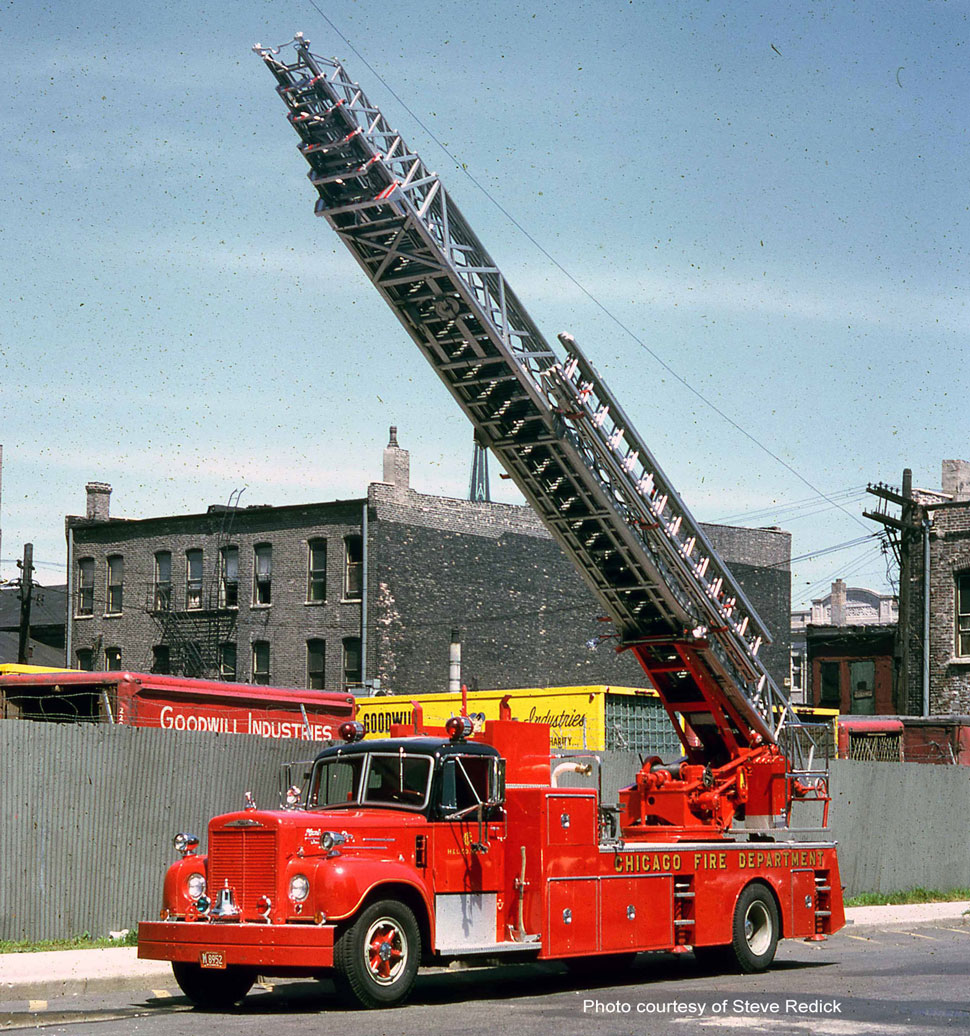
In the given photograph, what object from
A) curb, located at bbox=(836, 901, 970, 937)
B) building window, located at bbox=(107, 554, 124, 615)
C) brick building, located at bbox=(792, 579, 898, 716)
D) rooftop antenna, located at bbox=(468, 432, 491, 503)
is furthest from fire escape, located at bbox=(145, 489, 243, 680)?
curb, located at bbox=(836, 901, 970, 937)

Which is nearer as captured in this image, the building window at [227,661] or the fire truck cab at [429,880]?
the fire truck cab at [429,880]

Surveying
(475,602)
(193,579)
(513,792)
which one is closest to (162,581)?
(193,579)

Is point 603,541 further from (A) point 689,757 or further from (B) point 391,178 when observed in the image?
(B) point 391,178

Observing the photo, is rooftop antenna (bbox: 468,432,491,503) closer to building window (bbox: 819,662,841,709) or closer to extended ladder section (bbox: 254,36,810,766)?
building window (bbox: 819,662,841,709)

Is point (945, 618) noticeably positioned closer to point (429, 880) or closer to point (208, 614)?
point (208, 614)

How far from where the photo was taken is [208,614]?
2136 inches

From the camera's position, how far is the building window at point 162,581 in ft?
182

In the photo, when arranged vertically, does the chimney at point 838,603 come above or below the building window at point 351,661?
above

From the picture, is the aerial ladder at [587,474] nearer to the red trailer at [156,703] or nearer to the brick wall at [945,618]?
the red trailer at [156,703]

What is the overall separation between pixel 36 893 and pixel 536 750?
6.47m

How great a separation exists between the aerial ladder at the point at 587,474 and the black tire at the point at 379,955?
4412 millimetres

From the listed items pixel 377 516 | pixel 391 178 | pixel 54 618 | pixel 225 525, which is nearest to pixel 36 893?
pixel 391 178

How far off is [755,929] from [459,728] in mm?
4942

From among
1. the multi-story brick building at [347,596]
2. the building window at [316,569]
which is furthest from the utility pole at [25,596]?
the building window at [316,569]
